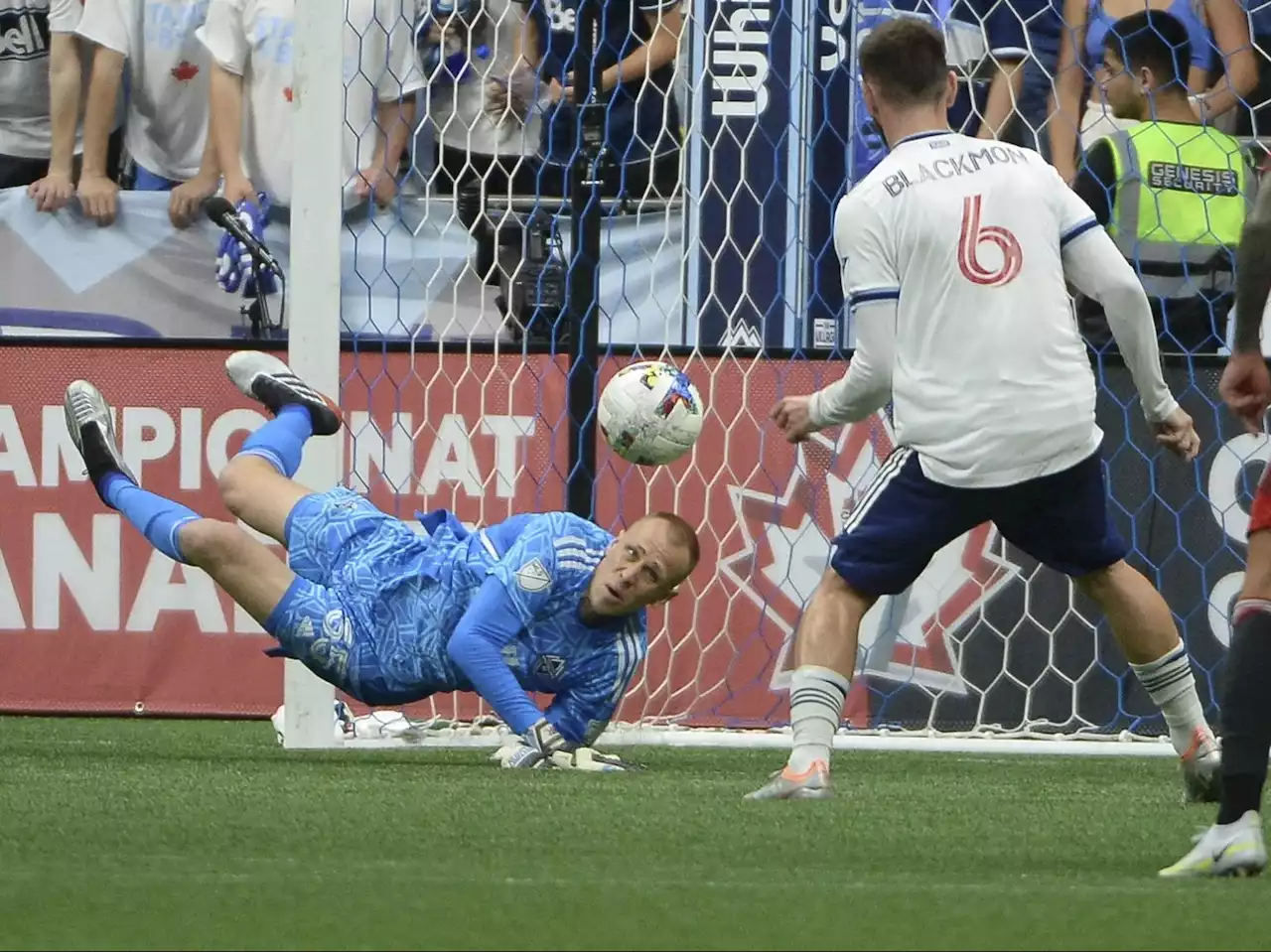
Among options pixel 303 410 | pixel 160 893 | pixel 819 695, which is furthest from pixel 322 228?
pixel 160 893

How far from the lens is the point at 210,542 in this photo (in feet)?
20.0

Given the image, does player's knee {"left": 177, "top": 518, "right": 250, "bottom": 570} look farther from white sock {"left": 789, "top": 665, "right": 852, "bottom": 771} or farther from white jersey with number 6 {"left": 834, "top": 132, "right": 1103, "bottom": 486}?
white jersey with number 6 {"left": 834, "top": 132, "right": 1103, "bottom": 486}

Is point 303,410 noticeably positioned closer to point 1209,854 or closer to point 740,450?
point 740,450

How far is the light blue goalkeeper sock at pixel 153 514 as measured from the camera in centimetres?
617

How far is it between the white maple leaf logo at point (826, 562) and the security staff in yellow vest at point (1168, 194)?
2.79 feet

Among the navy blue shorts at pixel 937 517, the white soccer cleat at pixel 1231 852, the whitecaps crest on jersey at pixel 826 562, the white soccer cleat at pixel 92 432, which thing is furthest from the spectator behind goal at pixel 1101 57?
the white soccer cleat at pixel 1231 852

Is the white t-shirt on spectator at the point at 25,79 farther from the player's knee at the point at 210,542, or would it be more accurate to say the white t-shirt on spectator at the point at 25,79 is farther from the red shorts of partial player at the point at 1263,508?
the red shorts of partial player at the point at 1263,508

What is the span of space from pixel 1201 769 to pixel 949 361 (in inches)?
45.6

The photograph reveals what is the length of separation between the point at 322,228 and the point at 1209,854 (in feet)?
11.9

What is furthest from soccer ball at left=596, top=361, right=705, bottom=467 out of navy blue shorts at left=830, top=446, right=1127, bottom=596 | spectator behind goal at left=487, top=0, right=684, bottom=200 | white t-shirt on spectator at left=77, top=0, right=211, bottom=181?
white t-shirt on spectator at left=77, top=0, right=211, bottom=181

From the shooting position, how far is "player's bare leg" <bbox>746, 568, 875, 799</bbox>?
206 inches

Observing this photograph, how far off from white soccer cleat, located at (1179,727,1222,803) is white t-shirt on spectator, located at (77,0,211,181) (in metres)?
5.04

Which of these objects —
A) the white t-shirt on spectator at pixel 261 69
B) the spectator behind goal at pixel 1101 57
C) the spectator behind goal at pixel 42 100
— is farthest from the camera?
the spectator behind goal at pixel 42 100

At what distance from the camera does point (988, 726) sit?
7398mm
